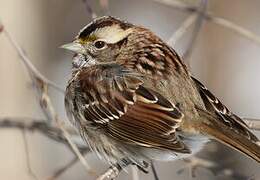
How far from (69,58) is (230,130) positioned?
208 inches

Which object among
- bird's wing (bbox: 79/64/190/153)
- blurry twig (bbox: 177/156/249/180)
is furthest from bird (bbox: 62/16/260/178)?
blurry twig (bbox: 177/156/249/180)

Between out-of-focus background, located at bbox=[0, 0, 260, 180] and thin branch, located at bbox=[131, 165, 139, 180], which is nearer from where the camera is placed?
thin branch, located at bbox=[131, 165, 139, 180]

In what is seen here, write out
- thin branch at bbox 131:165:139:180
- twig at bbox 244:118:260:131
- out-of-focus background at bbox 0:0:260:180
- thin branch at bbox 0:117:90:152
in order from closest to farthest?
1. twig at bbox 244:118:260:131
2. thin branch at bbox 131:165:139:180
3. thin branch at bbox 0:117:90:152
4. out-of-focus background at bbox 0:0:260:180

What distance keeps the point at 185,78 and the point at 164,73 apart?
0.46 ft

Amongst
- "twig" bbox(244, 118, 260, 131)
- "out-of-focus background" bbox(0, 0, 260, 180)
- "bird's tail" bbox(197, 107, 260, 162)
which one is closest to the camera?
"bird's tail" bbox(197, 107, 260, 162)

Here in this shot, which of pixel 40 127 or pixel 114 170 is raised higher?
pixel 114 170

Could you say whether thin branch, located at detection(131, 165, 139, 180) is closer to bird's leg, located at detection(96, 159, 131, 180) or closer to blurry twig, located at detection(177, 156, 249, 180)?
bird's leg, located at detection(96, 159, 131, 180)

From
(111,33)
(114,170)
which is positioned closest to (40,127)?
(111,33)

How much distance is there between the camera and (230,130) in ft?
16.2

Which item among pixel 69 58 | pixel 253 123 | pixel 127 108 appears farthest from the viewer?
pixel 69 58

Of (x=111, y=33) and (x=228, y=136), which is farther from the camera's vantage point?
(x=111, y=33)

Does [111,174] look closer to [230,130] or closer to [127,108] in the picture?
[127,108]

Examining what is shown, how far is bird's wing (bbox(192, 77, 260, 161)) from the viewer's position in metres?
4.79

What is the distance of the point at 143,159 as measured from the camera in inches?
203
